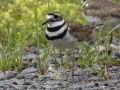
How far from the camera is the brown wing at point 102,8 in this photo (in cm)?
800

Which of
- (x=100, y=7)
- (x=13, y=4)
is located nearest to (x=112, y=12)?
(x=100, y=7)

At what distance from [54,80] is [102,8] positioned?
7.84 ft

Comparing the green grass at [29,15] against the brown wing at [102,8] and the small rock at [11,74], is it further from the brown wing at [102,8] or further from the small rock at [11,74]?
the small rock at [11,74]

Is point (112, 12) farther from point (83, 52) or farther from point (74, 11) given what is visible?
point (74, 11)

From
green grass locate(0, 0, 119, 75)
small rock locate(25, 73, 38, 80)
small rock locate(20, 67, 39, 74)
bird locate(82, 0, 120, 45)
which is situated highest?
bird locate(82, 0, 120, 45)

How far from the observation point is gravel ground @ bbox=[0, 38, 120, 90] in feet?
19.2

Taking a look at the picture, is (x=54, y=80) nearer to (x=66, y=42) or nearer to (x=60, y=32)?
(x=66, y=42)

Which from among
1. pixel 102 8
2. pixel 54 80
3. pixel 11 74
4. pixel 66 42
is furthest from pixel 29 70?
pixel 102 8

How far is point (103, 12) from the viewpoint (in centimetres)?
809

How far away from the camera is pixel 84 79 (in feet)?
20.6

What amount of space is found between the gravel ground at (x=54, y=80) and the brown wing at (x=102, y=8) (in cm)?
127

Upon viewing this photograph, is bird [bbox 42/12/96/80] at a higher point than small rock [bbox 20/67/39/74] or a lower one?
higher

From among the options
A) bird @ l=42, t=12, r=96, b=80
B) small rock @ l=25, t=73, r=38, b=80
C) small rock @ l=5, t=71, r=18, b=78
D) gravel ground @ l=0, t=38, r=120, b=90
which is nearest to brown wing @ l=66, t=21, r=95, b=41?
bird @ l=42, t=12, r=96, b=80

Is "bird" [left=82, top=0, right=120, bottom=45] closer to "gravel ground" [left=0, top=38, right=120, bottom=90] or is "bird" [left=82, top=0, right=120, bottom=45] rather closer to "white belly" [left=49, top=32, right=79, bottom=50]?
"gravel ground" [left=0, top=38, right=120, bottom=90]
